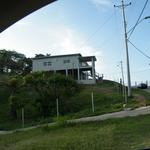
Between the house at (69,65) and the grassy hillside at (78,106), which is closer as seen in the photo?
the grassy hillside at (78,106)

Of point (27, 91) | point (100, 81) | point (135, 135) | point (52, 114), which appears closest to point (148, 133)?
point (135, 135)

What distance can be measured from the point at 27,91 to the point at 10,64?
45.3 m

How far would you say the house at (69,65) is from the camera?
79125mm

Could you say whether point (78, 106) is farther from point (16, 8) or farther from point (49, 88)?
point (16, 8)

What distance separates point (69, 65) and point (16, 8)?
7572 cm

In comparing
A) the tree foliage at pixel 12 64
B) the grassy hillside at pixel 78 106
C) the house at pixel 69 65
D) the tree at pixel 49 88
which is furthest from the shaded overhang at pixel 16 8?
the tree foliage at pixel 12 64

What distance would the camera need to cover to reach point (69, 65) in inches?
3115

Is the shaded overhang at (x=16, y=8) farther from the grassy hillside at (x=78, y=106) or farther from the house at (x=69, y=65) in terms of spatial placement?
the house at (x=69, y=65)

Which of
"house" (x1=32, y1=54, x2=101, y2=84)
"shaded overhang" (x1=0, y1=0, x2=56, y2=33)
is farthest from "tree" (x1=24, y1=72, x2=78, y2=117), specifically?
"shaded overhang" (x1=0, y1=0, x2=56, y2=33)

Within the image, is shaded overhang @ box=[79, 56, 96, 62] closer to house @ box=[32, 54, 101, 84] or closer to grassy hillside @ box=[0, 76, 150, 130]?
house @ box=[32, 54, 101, 84]

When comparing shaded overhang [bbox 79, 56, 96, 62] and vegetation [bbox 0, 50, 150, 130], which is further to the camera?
shaded overhang [bbox 79, 56, 96, 62]

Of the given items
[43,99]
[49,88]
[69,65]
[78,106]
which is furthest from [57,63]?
[43,99]

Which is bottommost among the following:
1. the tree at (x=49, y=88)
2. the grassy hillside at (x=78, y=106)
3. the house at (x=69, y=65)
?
the grassy hillside at (x=78, y=106)

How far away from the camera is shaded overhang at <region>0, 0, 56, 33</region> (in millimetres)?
3354
